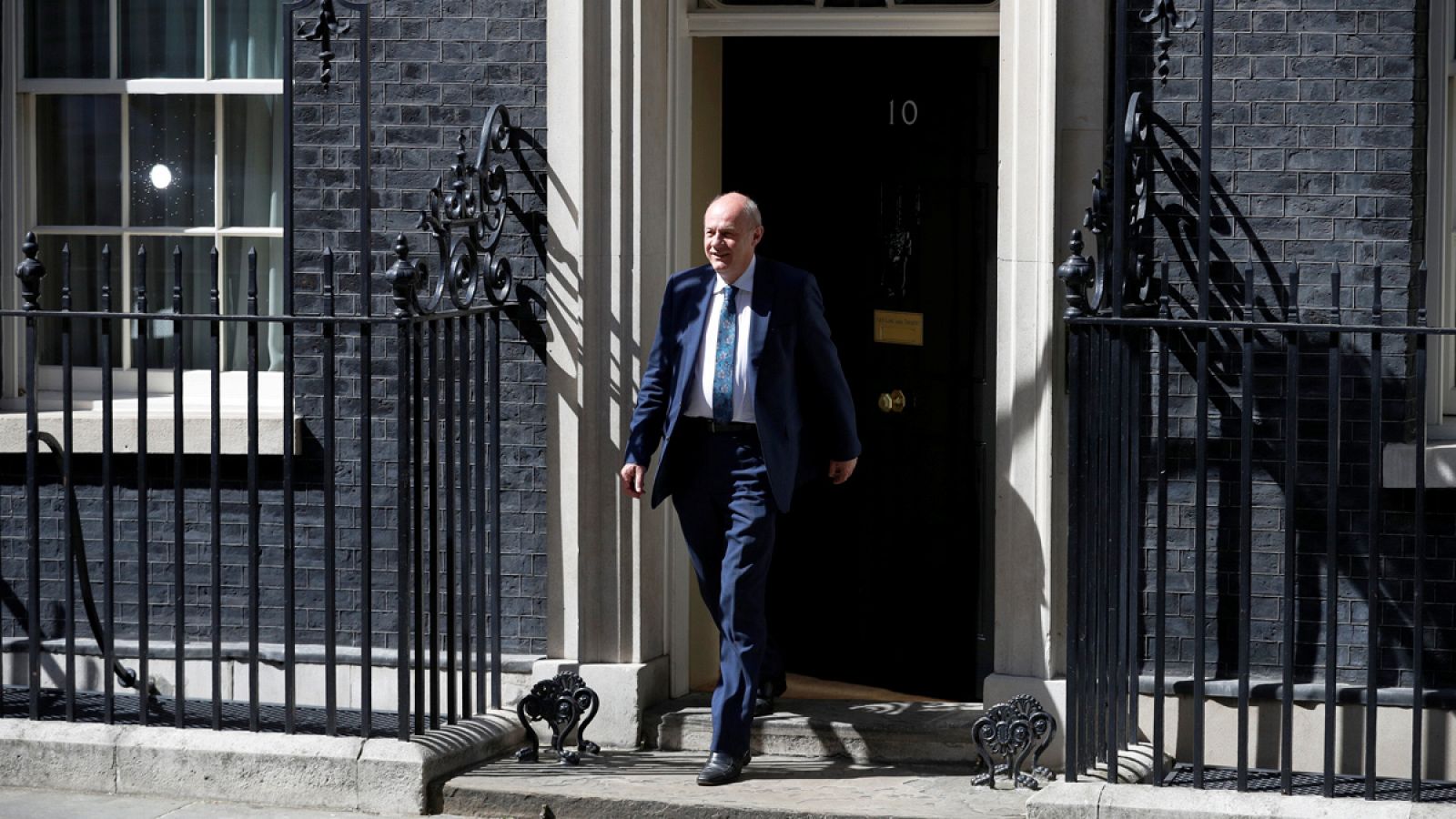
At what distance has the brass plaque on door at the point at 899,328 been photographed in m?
7.04

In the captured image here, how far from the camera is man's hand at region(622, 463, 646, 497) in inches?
238

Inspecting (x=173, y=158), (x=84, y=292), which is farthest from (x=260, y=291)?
(x=84, y=292)

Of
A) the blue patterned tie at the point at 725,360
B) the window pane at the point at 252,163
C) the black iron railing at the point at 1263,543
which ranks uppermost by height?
the window pane at the point at 252,163

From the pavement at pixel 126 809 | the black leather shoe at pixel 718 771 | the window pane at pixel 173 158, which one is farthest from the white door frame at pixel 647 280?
the window pane at pixel 173 158

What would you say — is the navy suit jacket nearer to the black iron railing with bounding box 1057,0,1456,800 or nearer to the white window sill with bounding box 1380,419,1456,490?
the black iron railing with bounding box 1057,0,1456,800

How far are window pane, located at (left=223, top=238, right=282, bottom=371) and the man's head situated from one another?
195cm

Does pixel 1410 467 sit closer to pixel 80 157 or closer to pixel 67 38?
pixel 80 157

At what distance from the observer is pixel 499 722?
639 cm

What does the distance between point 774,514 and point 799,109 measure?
1.86 meters

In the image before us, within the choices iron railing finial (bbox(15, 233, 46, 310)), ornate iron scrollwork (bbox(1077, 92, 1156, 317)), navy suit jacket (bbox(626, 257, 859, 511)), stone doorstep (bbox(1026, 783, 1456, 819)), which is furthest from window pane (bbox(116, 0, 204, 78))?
stone doorstep (bbox(1026, 783, 1456, 819))

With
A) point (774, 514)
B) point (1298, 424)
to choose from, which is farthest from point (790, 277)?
point (1298, 424)

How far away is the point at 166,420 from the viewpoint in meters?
6.83

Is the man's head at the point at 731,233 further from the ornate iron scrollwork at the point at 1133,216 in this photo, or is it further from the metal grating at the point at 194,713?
the metal grating at the point at 194,713

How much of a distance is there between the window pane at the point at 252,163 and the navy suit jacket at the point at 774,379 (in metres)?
1.85
